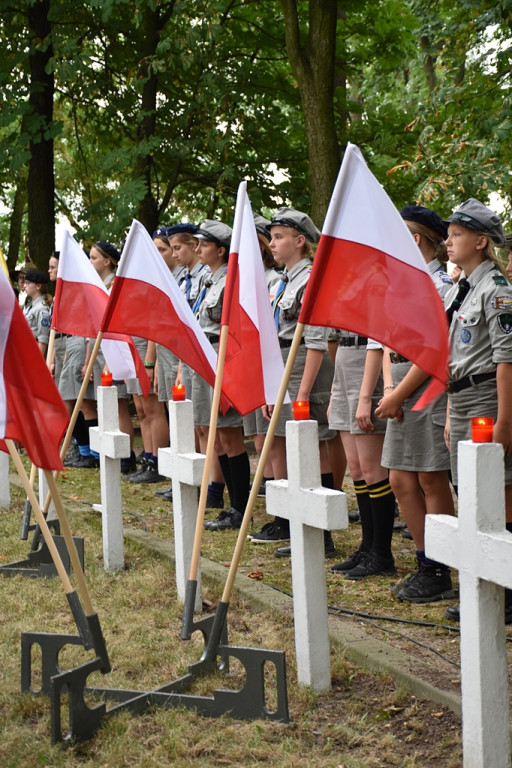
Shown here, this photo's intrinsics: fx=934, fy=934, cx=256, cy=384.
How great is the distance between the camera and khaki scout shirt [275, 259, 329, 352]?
5.97 meters

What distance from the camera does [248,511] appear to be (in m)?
3.71

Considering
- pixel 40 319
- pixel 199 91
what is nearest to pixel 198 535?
pixel 40 319

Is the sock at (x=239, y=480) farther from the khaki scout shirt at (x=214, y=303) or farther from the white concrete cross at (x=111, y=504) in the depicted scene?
the white concrete cross at (x=111, y=504)

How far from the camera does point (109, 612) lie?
491 cm

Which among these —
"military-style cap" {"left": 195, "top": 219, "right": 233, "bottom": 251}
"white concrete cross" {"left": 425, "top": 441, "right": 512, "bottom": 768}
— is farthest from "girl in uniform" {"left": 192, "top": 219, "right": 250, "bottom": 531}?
"white concrete cross" {"left": 425, "top": 441, "right": 512, "bottom": 768}

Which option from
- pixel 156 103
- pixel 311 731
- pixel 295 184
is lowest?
pixel 311 731

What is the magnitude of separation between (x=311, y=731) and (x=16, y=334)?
6.13 feet

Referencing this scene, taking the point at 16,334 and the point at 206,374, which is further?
the point at 206,374

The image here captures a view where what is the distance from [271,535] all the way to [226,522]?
47 centimetres

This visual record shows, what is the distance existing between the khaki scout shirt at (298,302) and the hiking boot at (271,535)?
51.6 inches

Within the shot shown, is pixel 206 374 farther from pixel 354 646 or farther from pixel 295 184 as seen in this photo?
pixel 295 184

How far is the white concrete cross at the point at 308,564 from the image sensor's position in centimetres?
375

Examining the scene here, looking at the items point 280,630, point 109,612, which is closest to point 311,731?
point 280,630

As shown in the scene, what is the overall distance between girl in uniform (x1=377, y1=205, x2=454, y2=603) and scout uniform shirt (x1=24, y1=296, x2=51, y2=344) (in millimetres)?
6454
